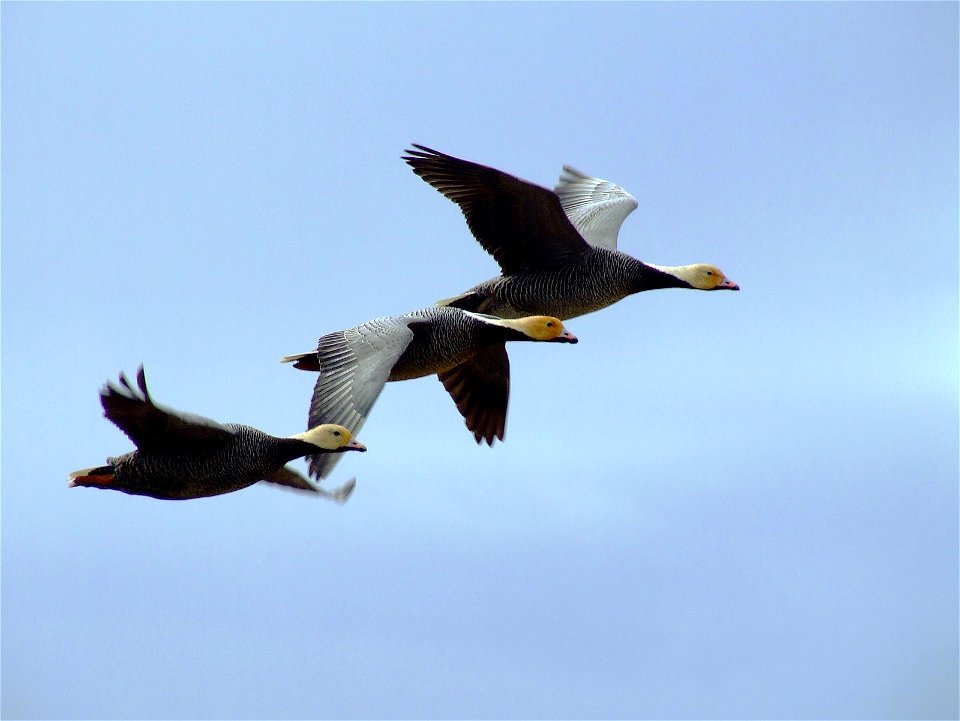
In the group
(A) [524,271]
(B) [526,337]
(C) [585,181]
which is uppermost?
(C) [585,181]

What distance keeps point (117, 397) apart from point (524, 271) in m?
7.39

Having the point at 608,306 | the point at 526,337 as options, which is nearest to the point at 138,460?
the point at 526,337

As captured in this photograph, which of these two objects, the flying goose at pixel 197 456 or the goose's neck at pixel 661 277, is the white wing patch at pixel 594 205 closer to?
the goose's neck at pixel 661 277

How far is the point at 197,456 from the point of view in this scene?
1902cm

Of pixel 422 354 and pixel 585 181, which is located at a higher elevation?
pixel 585 181

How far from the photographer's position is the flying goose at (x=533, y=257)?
22578mm

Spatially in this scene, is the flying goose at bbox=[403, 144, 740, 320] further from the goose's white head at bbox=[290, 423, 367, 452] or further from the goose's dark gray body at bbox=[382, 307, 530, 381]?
the goose's white head at bbox=[290, 423, 367, 452]

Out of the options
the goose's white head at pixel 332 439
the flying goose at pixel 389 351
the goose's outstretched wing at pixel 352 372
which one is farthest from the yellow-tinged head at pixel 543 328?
the goose's white head at pixel 332 439

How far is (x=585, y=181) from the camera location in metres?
28.0

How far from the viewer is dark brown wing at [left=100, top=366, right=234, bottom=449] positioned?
18.0 meters

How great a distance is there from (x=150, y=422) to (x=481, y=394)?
301 inches

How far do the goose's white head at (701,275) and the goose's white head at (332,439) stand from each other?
6.72 meters

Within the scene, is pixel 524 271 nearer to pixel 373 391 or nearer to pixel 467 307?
pixel 467 307

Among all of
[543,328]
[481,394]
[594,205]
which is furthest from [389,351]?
[594,205]
